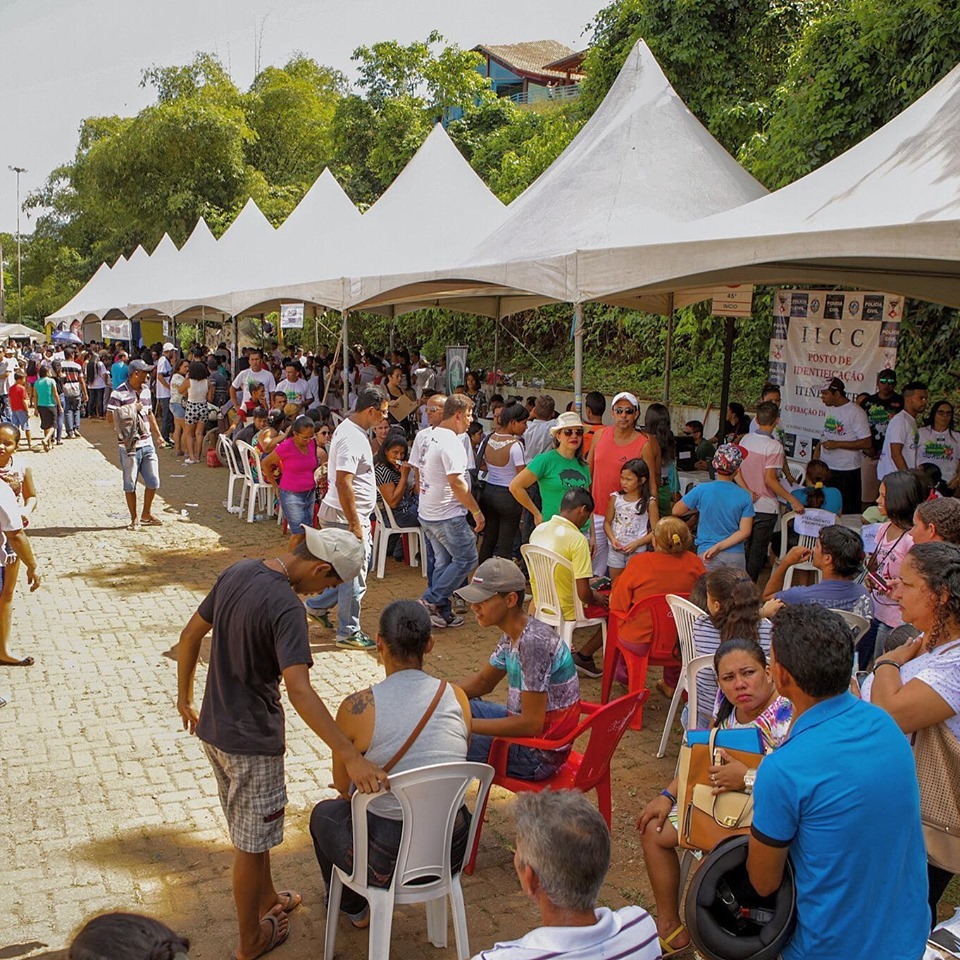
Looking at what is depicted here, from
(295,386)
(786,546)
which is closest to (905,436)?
(786,546)

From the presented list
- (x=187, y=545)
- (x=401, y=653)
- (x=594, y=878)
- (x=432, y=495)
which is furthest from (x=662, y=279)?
(x=187, y=545)

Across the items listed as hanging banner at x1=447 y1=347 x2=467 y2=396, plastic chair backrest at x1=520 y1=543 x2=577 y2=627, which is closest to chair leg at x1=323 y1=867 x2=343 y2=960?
plastic chair backrest at x1=520 y1=543 x2=577 y2=627

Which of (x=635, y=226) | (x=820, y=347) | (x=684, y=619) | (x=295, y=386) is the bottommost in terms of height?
(x=684, y=619)

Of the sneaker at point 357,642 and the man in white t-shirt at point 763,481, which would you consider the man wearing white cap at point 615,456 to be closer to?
the man in white t-shirt at point 763,481

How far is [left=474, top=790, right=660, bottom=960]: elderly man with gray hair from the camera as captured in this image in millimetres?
1834

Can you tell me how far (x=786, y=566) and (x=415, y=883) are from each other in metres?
3.05

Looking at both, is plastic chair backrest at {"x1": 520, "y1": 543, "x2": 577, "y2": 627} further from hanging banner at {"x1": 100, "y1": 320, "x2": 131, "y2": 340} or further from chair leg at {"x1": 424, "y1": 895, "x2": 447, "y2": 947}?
hanging banner at {"x1": 100, "y1": 320, "x2": 131, "y2": 340}

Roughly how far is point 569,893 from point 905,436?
6.63 m

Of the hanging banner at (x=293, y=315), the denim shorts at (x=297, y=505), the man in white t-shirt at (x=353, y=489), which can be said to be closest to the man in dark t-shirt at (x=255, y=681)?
the man in white t-shirt at (x=353, y=489)

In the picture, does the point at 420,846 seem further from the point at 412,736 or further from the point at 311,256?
the point at 311,256

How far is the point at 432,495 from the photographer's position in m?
6.82

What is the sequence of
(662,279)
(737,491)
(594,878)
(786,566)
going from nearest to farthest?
(594,878)
(786,566)
(737,491)
(662,279)

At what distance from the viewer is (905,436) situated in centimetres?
755

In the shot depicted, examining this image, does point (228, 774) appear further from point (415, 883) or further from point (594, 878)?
point (594, 878)
